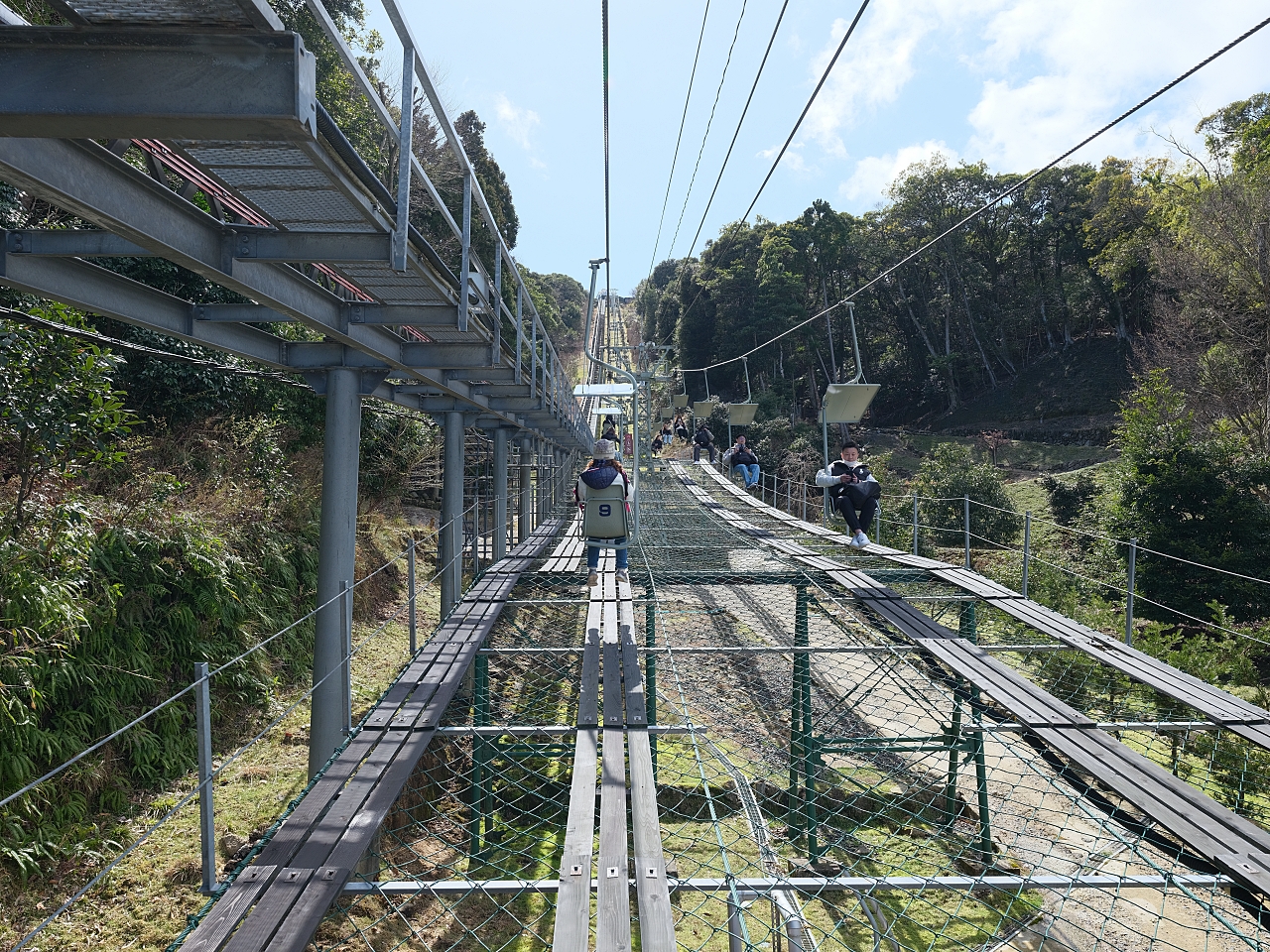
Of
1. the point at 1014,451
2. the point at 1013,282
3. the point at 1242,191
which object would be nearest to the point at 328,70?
the point at 1242,191

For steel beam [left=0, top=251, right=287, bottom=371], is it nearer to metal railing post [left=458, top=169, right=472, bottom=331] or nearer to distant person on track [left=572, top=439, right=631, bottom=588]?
metal railing post [left=458, top=169, right=472, bottom=331]

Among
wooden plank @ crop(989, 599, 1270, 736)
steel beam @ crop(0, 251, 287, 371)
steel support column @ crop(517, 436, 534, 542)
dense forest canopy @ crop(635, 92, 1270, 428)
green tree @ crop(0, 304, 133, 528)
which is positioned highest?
dense forest canopy @ crop(635, 92, 1270, 428)

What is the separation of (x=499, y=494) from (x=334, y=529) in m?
4.88

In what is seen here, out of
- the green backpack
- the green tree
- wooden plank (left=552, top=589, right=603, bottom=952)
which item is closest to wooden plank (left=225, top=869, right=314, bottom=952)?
wooden plank (left=552, top=589, right=603, bottom=952)

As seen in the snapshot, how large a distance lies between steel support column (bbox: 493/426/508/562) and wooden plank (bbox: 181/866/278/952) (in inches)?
284

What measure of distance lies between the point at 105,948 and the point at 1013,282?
38928 millimetres

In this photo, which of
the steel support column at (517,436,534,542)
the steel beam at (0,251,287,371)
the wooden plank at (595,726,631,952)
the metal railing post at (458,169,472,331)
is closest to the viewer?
the wooden plank at (595,726,631,952)

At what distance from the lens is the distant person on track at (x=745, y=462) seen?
13000 millimetres

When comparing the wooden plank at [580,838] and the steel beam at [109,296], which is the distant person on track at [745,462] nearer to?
the wooden plank at [580,838]

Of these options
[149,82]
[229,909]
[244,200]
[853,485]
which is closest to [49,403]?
[244,200]

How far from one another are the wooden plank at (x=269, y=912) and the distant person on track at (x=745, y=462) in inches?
426

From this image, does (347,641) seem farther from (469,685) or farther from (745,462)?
(745,462)

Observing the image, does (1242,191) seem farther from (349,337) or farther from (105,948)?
(105,948)

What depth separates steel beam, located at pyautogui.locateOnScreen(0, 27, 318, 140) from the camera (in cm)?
197
